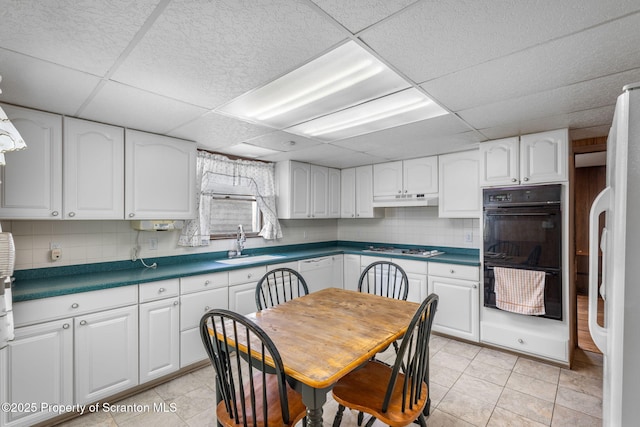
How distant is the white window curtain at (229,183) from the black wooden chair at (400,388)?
2264mm

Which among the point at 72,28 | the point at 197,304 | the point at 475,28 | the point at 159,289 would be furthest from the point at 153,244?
the point at 475,28

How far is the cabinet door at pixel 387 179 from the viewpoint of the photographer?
395 centimetres

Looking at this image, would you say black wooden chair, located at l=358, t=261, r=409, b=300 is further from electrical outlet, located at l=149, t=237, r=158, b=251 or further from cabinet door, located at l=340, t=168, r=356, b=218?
electrical outlet, located at l=149, t=237, r=158, b=251

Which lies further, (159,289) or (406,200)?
(406,200)

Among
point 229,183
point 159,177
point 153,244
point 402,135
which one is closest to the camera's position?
point 159,177

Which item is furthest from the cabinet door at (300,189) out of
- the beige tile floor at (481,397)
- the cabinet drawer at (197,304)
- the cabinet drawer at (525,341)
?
the cabinet drawer at (525,341)

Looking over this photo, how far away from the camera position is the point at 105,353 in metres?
2.16

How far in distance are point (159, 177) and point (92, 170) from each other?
498 mm

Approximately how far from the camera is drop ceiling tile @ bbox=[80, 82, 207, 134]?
73.4 inches

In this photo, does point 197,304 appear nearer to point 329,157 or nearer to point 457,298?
point 329,157

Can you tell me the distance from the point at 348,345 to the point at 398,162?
294 cm

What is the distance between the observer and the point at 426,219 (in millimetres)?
4062

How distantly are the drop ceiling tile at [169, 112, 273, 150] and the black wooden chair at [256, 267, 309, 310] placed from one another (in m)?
1.23

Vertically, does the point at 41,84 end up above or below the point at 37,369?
above
